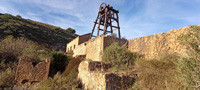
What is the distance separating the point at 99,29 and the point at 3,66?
7.34 m

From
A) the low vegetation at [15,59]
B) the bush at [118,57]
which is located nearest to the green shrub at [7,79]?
the low vegetation at [15,59]

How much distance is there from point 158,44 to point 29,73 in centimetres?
689

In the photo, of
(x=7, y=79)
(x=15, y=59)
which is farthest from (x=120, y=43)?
(x=15, y=59)

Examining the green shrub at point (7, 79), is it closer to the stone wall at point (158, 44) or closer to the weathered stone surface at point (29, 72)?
the weathered stone surface at point (29, 72)

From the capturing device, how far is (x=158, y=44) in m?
5.58

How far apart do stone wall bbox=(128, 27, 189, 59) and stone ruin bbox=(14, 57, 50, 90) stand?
17.7ft

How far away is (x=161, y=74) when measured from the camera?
10.7ft

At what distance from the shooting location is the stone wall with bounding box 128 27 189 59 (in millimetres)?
4875

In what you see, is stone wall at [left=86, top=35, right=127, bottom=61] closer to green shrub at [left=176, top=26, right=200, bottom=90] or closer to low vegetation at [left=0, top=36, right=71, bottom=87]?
low vegetation at [left=0, top=36, right=71, bottom=87]

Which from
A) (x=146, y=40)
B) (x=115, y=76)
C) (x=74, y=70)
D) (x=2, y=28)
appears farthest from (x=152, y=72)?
(x=2, y=28)

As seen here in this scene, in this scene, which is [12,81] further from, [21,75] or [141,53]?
[141,53]

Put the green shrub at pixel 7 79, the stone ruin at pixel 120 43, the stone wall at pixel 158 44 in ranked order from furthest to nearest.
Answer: the green shrub at pixel 7 79 → the stone wall at pixel 158 44 → the stone ruin at pixel 120 43

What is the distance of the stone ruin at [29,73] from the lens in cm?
584

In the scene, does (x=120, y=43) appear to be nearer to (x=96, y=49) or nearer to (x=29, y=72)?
(x=96, y=49)
